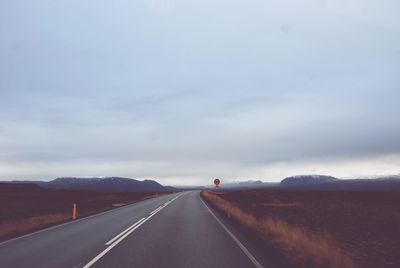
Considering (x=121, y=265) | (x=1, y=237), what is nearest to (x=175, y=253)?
(x=121, y=265)

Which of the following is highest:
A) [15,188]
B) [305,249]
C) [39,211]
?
[15,188]

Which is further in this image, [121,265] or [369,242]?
[369,242]

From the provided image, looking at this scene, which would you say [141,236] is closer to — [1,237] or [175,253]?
[175,253]

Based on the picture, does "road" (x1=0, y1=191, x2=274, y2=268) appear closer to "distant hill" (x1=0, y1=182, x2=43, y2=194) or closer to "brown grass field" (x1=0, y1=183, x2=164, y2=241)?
"brown grass field" (x1=0, y1=183, x2=164, y2=241)

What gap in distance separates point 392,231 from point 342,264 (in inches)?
513

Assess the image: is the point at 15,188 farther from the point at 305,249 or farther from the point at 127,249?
the point at 305,249

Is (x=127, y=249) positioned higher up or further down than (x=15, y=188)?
further down

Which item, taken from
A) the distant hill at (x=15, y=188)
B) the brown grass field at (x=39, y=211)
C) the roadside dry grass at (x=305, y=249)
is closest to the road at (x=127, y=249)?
the roadside dry grass at (x=305, y=249)

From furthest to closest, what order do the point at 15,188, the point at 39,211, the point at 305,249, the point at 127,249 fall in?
the point at 15,188, the point at 39,211, the point at 127,249, the point at 305,249

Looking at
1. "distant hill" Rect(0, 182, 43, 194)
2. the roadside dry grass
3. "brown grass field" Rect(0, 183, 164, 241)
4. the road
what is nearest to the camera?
the roadside dry grass

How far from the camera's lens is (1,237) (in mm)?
14023

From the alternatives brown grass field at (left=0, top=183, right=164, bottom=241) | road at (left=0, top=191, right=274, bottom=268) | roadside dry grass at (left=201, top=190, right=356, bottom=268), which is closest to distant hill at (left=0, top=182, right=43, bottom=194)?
brown grass field at (left=0, top=183, right=164, bottom=241)

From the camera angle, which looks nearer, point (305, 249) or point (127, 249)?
point (305, 249)

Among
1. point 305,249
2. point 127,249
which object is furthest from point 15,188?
point 305,249
